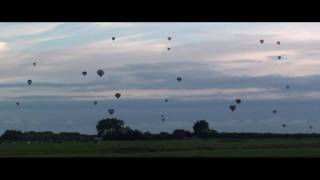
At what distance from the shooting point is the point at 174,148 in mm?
7867

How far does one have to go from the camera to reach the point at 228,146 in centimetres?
895

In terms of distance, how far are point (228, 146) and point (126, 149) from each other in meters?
2.46

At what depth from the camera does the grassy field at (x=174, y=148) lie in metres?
7.27

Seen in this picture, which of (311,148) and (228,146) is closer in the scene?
(311,148)

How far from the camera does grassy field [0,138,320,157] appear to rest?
727 cm
